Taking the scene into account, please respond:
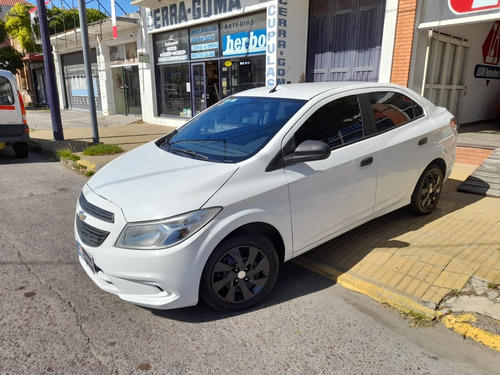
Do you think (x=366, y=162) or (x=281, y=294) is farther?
(x=366, y=162)

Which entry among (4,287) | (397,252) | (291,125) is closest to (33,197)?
(4,287)

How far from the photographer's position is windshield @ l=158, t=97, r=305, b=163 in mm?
3314

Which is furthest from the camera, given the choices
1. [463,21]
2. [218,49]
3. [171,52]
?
[171,52]

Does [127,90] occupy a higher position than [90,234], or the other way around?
[127,90]

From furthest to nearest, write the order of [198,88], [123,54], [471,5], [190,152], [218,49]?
[123,54]
[198,88]
[218,49]
[471,5]
[190,152]

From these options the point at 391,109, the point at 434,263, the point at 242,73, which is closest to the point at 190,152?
the point at 391,109

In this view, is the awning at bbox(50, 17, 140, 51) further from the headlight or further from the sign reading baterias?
the headlight

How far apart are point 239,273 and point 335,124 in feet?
5.58

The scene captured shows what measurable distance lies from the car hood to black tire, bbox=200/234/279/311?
0.43 meters

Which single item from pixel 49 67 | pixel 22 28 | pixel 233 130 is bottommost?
pixel 233 130

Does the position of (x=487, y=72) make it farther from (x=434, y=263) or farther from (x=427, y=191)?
(x=434, y=263)

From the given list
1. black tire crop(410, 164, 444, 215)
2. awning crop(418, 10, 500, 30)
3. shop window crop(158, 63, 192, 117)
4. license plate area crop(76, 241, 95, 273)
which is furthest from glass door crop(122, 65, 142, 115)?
license plate area crop(76, 241, 95, 273)

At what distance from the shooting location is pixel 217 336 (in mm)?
2797

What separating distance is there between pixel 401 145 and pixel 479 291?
64.2 inches
